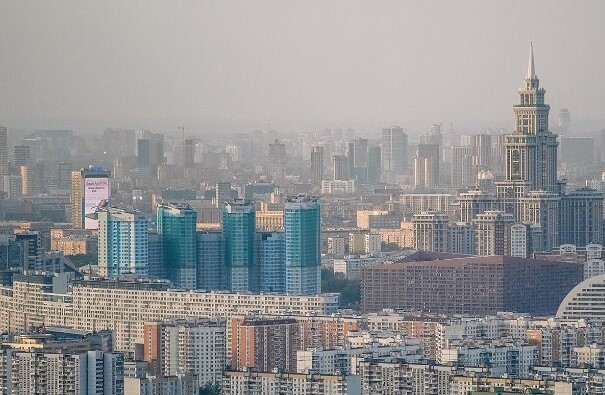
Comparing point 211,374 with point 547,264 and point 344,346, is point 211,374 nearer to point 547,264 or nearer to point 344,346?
point 344,346

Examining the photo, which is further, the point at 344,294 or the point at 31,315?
the point at 344,294

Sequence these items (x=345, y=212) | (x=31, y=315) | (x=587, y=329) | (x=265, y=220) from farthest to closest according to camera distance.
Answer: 1. (x=345, y=212)
2. (x=265, y=220)
3. (x=31, y=315)
4. (x=587, y=329)

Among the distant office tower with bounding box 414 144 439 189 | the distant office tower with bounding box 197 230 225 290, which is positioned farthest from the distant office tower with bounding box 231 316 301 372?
the distant office tower with bounding box 414 144 439 189

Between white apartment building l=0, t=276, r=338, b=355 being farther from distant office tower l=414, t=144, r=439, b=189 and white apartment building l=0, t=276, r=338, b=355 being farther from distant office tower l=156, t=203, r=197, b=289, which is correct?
distant office tower l=414, t=144, r=439, b=189

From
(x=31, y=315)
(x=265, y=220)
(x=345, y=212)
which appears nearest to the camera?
(x=31, y=315)

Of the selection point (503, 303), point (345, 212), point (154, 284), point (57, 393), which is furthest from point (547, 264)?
point (57, 393)
